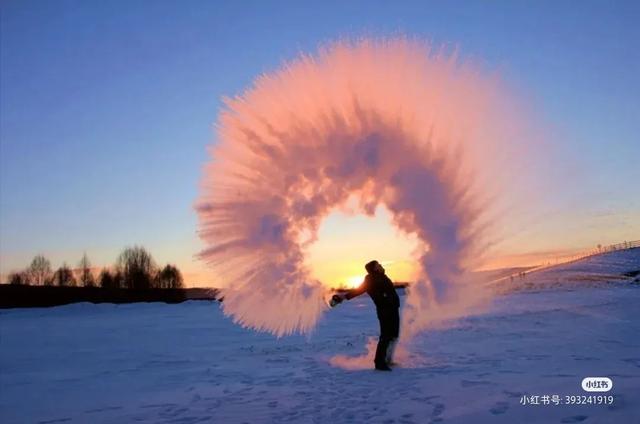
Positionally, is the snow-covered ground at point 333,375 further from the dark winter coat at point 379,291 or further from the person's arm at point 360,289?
the person's arm at point 360,289

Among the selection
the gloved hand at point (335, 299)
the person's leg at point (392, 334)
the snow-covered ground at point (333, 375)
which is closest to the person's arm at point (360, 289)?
the gloved hand at point (335, 299)

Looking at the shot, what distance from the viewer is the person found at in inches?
372

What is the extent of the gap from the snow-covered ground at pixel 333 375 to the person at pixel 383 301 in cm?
64

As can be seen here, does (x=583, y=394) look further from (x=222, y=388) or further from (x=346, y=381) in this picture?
(x=222, y=388)

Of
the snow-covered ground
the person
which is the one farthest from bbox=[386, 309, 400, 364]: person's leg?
the snow-covered ground

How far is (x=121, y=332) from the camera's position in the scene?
20766 mm

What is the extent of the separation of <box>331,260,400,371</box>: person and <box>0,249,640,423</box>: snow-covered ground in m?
0.64

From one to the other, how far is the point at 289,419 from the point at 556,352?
5.90 meters

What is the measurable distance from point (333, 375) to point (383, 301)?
169 centimetres

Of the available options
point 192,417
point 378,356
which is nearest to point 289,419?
point 192,417

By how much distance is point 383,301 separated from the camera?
9695 millimetres

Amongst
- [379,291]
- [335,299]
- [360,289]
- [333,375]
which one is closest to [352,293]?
[360,289]

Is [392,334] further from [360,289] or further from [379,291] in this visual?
[360,289]

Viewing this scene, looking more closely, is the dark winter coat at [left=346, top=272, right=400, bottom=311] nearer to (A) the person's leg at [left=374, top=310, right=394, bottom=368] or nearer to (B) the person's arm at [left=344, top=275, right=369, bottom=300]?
(B) the person's arm at [left=344, top=275, right=369, bottom=300]
